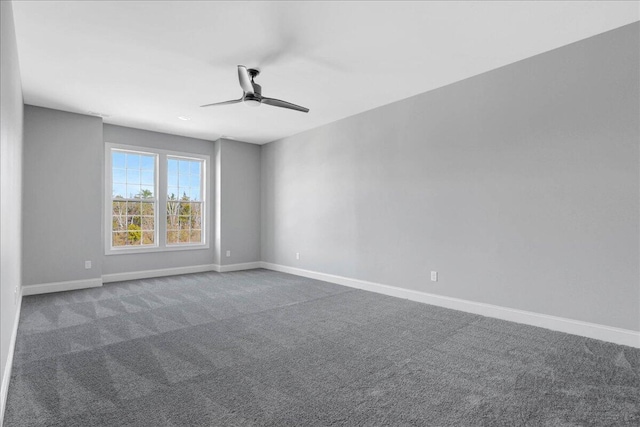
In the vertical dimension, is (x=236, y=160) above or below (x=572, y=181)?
above

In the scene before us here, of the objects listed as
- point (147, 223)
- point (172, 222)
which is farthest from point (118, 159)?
point (172, 222)

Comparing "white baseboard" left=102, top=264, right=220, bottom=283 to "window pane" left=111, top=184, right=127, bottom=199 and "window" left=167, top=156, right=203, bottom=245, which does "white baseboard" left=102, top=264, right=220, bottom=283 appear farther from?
"window pane" left=111, top=184, right=127, bottom=199

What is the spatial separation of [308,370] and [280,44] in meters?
2.83

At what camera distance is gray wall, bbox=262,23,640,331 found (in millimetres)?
2893

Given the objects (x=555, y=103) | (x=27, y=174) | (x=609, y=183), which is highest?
(x=555, y=103)

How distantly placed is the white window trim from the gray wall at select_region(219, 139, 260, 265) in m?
0.39

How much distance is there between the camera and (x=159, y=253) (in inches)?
246

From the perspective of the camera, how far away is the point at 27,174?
15.7 ft

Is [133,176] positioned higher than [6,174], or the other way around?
[133,176]

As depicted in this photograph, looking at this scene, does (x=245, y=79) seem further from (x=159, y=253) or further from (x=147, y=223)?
(x=159, y=253)

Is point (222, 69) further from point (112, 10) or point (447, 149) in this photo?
point (447, 149)

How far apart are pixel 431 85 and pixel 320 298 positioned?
310 cm

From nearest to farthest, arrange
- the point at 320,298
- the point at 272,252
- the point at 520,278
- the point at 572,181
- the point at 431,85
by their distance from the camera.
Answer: the point at 572,181 < the point at 520,278 < the point at 431,85 < the point at 320,298 < the point at 272,252

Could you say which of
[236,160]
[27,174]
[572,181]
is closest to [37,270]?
[27,174]
